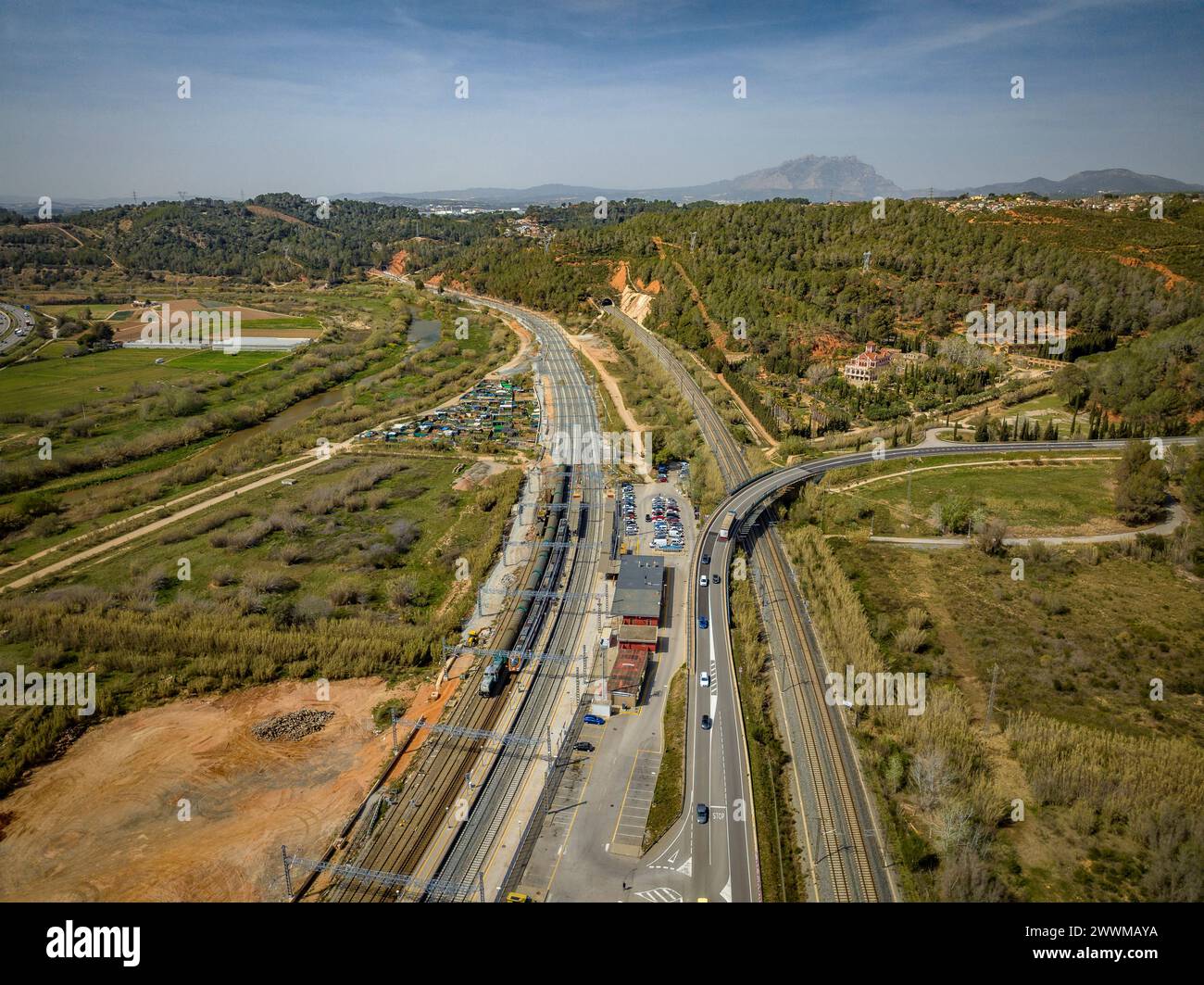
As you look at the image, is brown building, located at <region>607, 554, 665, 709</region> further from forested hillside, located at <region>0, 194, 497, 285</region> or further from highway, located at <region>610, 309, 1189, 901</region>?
forested hillside, located at <region>0, 194, 497, 285</region>

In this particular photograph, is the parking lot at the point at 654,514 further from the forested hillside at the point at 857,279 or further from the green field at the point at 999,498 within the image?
the forested hillside at the point at 857,279

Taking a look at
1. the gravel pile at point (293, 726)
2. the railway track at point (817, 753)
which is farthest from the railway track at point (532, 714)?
the railway track at point (817, 753)

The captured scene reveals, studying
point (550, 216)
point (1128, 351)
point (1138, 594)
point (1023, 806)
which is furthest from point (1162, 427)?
point (550, 216)

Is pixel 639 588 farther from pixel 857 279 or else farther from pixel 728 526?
pixel 857 279

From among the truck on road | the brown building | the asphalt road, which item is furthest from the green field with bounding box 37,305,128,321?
the asphalt road

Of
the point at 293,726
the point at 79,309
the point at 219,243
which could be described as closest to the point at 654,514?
the point at 293,726

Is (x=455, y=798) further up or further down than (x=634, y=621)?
further down
